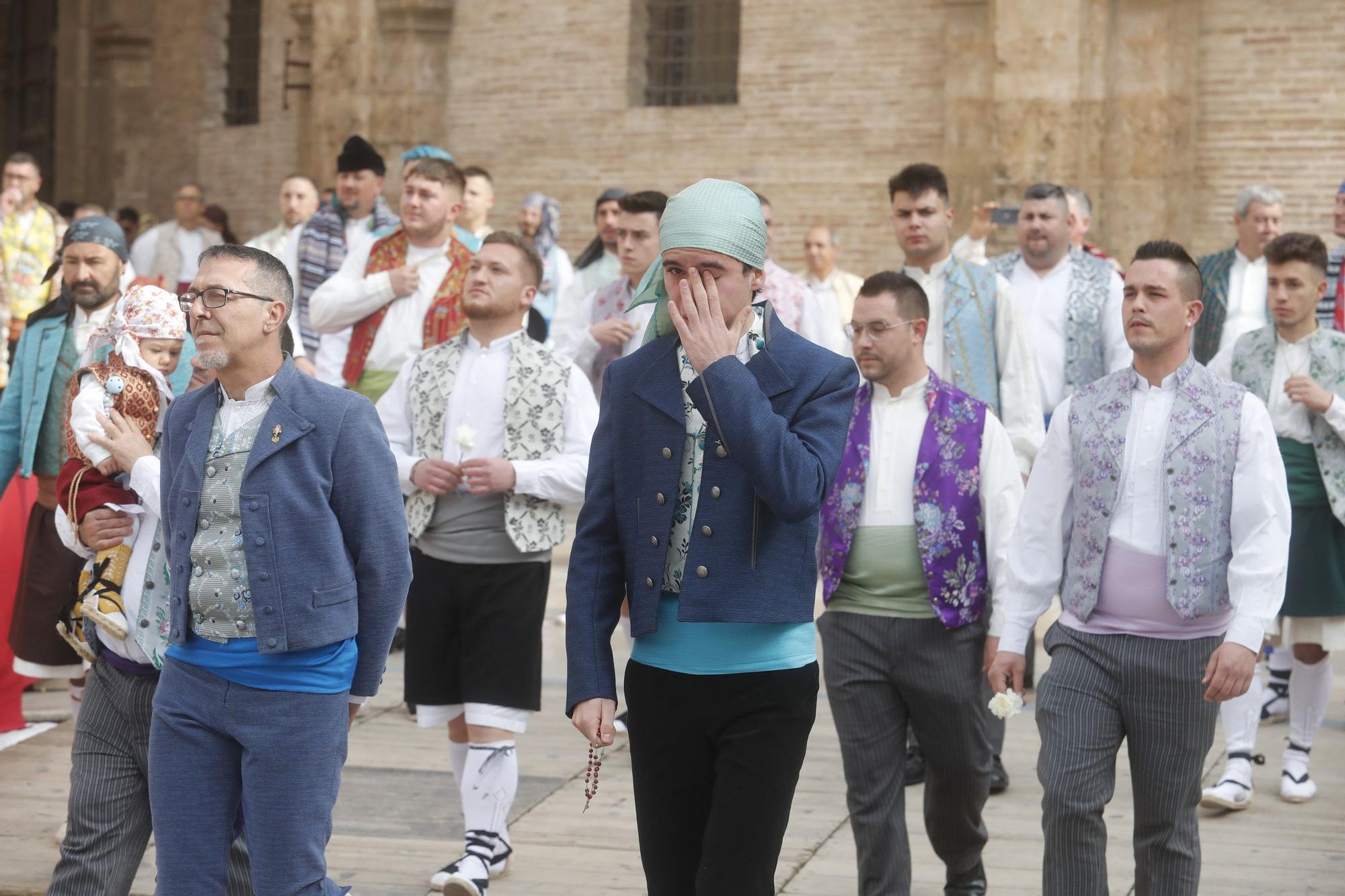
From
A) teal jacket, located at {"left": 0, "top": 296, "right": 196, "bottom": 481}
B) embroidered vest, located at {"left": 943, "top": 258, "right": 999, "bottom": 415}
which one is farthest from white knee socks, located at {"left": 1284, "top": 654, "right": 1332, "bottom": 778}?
teal jacket, located at {"left": 0, "top": 296, "right": 196, "bottom": 481}

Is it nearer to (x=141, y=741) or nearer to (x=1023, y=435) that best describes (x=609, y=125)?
(x=1023, y=435)

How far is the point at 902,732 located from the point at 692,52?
40.0 feet

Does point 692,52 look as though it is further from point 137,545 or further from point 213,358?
point 213,358

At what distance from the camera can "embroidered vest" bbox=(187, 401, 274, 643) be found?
3896 millimetres

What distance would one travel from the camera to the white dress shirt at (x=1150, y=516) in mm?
4426

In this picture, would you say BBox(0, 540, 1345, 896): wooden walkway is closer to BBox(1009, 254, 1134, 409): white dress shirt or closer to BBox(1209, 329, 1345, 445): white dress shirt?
BBox(1209, 329, 1345, 445): white dress shirt

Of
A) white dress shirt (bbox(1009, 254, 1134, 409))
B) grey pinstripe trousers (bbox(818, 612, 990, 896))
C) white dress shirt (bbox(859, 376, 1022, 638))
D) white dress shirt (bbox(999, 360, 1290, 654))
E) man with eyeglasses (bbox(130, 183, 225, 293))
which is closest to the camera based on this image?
white dress shirt (bbox(999, 360, 1290, 654))

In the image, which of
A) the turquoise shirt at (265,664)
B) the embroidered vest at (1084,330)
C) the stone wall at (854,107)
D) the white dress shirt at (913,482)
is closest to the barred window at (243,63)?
the stone wall at (854,107)

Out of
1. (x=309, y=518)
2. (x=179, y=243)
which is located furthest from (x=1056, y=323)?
(x=179, y=243)

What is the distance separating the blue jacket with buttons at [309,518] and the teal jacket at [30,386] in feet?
7.31

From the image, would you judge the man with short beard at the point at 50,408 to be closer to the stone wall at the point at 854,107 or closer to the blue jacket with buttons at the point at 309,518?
the blue jacket with buttons at the point at 309,518

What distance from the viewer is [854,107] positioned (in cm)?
1526

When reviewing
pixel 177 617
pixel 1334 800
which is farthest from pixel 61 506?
pixel 1334 800

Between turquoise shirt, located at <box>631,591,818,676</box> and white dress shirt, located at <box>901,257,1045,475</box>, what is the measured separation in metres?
3.30
